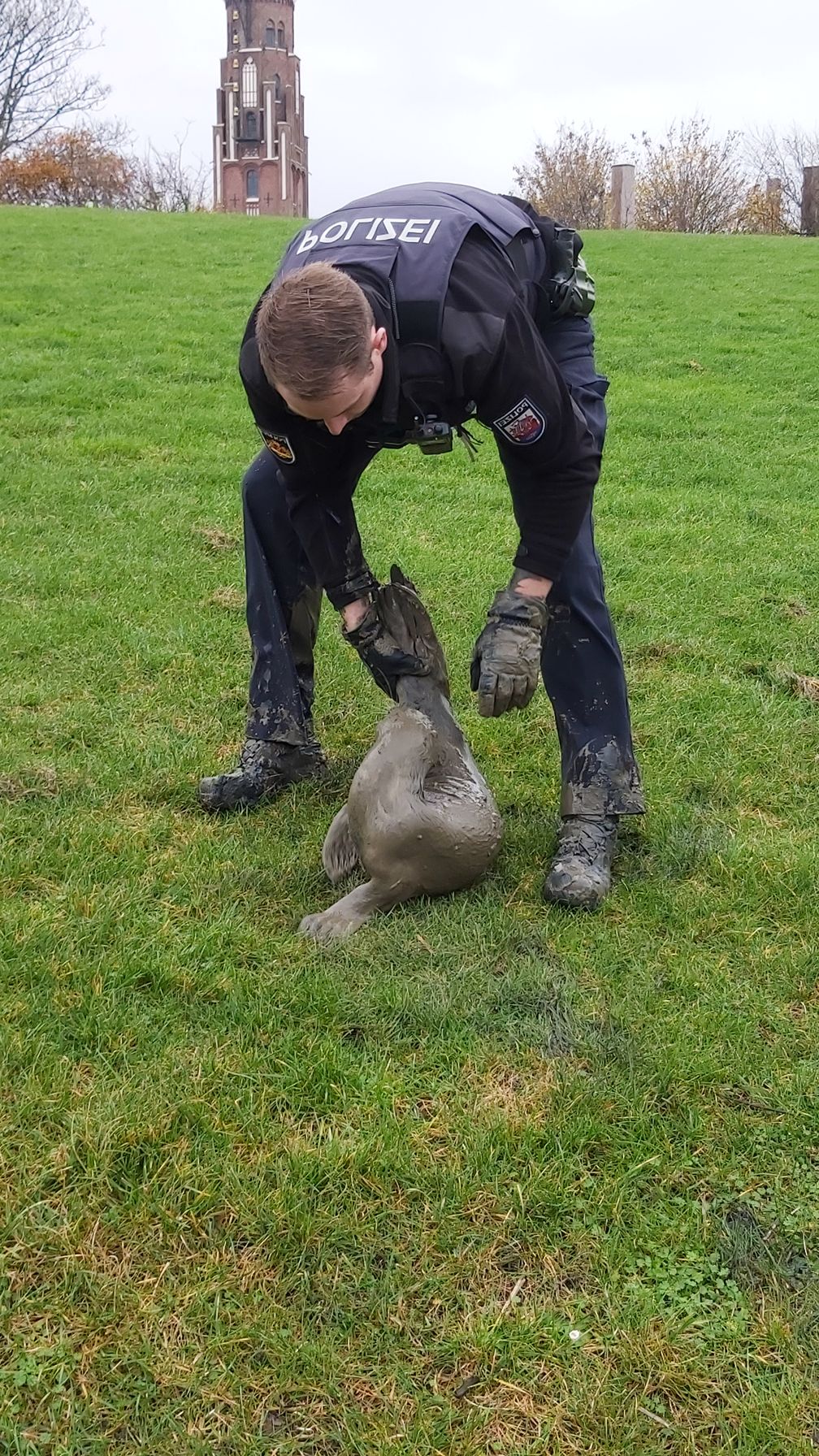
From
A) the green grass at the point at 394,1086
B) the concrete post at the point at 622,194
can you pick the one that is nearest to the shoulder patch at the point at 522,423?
the green grass at the point at 394,1086

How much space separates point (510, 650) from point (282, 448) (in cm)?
85

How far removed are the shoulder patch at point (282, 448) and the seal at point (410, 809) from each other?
0.49 metres

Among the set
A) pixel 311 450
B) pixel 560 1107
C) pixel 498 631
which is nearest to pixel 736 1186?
pixel 560 1107

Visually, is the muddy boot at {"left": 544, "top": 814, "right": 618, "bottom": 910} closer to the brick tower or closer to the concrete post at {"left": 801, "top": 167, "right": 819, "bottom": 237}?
the concrete post at {"left": 801, "top": 167, "right": 819, "bottom": 237}

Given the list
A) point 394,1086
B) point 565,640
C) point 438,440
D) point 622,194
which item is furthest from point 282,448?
point 622,194

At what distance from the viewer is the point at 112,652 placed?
510cm

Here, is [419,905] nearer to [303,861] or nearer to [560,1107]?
[303,861]

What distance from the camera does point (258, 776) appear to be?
3.93 m

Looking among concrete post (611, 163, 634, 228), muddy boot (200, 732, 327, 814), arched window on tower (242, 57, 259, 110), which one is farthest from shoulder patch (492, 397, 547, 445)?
arched window on tower (242, 57, 259, 110)

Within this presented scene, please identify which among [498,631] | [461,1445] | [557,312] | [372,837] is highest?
[557,312]

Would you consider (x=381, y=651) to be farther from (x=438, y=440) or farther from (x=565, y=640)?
(x=438, y=440)

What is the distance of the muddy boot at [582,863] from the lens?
3.36 m

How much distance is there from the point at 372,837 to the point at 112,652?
2.31 metres

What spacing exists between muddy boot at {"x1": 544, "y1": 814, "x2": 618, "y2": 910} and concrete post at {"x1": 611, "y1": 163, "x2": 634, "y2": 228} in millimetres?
25437
